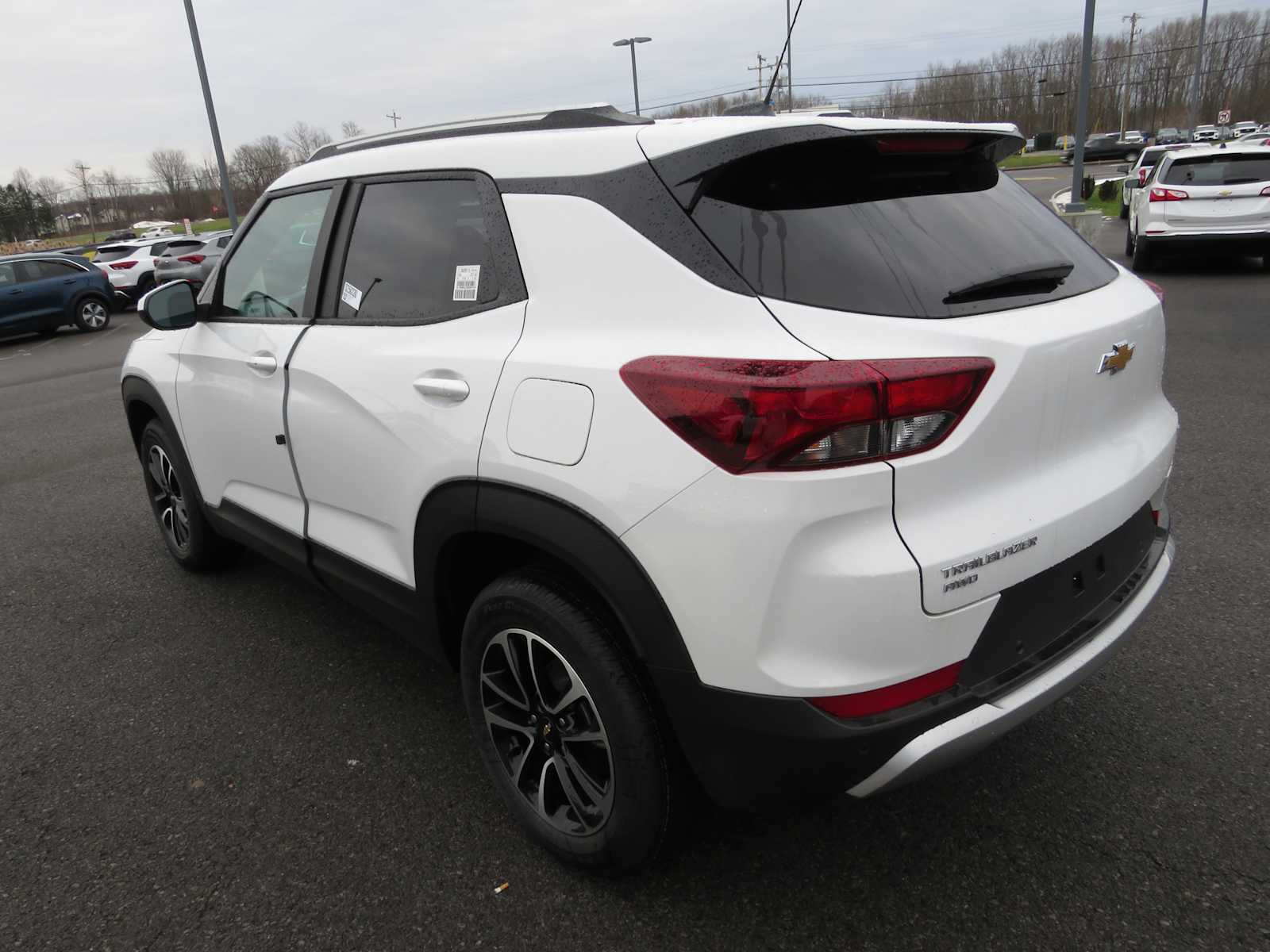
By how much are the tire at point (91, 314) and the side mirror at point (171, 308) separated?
1665 cm

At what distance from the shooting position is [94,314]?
1777 cm

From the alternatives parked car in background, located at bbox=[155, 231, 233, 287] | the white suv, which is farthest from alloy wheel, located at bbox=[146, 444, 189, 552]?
parked car in background, located at bbox=[155, 231, 233, 287]

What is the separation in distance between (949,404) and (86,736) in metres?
2.98

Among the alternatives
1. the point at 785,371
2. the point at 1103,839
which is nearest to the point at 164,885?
the point at 785,371

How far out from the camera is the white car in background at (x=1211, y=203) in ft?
38.1

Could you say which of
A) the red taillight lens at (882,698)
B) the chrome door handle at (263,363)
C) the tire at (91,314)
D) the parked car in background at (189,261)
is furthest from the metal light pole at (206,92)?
the red taillight lens at (882,698)

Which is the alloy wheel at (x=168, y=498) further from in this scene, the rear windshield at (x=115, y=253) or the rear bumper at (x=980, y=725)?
the rear windshield at (x=115, y=253)

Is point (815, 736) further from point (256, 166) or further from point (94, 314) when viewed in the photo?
point (256, 166)

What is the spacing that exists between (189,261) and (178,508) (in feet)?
66.0

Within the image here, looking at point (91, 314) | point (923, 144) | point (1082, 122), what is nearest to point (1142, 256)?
point (1082, 122)

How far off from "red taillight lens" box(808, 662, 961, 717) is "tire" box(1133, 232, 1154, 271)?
12.8 meters

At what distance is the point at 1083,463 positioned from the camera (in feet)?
6.59

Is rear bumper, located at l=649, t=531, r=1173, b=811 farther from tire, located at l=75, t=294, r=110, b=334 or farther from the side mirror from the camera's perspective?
tire, located at l=75, t=294, r=110, b=334

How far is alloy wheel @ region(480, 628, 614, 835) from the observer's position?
2145 mm
